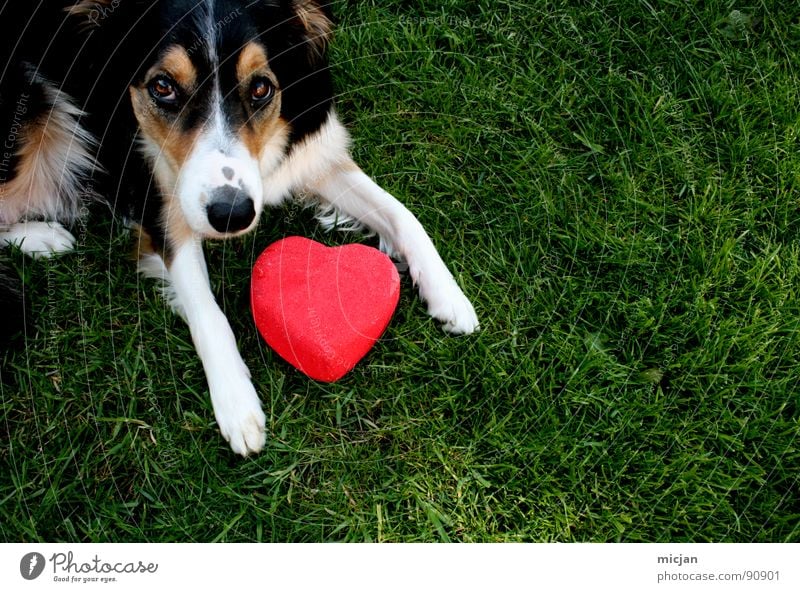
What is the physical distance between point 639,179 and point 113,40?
82.3 inches

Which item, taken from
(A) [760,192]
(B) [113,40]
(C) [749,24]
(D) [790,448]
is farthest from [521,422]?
(C) [749,24]

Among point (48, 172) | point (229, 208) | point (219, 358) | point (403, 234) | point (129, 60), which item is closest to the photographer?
point (229, 208)

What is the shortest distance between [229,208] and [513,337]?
1141 millimetres

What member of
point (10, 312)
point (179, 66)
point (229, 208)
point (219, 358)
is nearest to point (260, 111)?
point (179, 66)

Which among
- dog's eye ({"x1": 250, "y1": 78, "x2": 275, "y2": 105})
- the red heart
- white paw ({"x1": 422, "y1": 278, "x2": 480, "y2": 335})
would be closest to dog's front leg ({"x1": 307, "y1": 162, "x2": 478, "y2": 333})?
white paw ({"x1": 422, "y1": 278, "x2": 480, "y2": 335})

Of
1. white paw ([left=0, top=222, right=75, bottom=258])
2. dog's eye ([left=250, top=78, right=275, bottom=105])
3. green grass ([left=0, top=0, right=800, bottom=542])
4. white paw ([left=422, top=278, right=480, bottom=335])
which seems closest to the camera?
dog's eye ([left=250, top=78, right=275, bottom=105])

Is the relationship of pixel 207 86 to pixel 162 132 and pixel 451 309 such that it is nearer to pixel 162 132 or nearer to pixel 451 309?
pixel 162 132

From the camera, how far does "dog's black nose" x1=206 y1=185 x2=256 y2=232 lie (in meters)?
2.16

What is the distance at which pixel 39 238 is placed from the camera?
9.14 ft

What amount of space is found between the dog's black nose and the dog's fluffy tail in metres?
0.98

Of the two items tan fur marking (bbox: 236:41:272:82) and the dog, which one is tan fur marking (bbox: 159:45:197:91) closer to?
the dog
